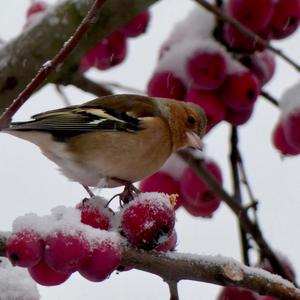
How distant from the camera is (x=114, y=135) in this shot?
253cm

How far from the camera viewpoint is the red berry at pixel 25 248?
1438 mm

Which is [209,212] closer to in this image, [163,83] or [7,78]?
[163,83]

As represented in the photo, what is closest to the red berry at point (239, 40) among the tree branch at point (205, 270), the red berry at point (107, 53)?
the red berry at point (107, 53)

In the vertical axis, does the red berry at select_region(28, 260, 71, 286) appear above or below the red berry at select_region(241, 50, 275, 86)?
above

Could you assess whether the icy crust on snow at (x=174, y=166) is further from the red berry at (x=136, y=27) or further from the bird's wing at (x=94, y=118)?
the red berry at (x=136, y=27)

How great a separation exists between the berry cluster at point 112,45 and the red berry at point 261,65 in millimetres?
384

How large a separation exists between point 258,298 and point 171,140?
59 cm

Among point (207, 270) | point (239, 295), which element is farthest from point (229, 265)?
point (239, 295)

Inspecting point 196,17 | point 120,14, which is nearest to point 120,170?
point 120,14

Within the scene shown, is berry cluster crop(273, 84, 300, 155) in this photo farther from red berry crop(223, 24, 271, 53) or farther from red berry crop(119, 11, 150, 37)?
red berry crop(119, 11, 150, 37)

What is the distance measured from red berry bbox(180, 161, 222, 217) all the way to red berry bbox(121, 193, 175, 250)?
41.9 inches

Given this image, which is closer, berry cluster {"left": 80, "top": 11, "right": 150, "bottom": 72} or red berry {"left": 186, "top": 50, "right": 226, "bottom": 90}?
red berry {"left": 186, "top": 50, "right": 226, "bottom": 90}

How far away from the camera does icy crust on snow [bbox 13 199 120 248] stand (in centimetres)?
151

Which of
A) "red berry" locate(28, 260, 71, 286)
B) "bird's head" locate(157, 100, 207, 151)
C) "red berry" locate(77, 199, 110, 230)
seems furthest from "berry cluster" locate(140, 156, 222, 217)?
"red berry" locate(28, 260, 71, 286)
